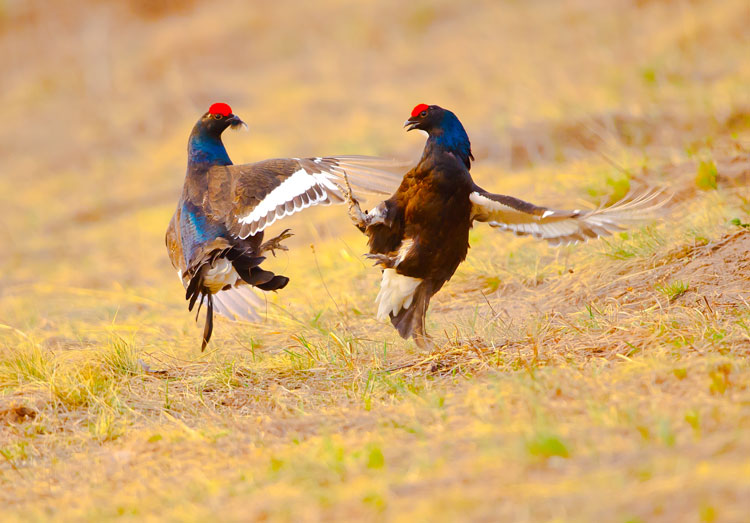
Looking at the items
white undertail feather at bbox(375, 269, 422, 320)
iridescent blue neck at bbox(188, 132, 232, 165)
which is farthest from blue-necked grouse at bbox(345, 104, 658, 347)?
iridescent blue neck at bbox(188, 132, 232, 165)

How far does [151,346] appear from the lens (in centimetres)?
534

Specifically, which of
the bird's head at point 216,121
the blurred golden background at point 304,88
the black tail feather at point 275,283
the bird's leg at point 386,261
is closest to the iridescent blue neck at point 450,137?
the bird's leg at point 386,261

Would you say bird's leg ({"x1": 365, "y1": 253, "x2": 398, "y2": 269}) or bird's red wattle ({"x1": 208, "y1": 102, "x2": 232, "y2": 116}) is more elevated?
bird's red wattle ({"x1": 208, "y1": 102, "x2": 232, "y2": 116})

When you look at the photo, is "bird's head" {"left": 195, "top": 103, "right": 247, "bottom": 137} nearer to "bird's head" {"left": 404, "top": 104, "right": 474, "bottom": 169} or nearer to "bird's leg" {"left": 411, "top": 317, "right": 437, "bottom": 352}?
"bird's head" {"left": 404, "top": 104, "right": 474, "bottom": 169}

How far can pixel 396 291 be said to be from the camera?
4.91 meters

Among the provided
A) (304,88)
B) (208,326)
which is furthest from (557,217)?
(304,88)

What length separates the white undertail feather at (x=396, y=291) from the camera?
16.1 ft

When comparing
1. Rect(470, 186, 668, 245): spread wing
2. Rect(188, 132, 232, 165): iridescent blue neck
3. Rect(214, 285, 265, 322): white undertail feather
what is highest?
Rect(188, 132, 232, 165): iridescent blue neck

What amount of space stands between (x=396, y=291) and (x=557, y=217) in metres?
1.04

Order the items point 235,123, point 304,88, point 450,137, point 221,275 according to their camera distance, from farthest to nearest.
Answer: point 304,88
point 235,123
point 221,275
point 450,137

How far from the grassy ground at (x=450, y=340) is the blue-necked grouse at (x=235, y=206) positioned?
40 centimetres

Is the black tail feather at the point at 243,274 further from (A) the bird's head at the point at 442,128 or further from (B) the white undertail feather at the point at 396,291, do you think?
(A) the bird's head at the point at 442,128

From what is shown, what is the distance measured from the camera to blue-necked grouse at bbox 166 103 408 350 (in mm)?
4797

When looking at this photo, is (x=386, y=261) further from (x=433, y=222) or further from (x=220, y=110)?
(x=220, y=110)
